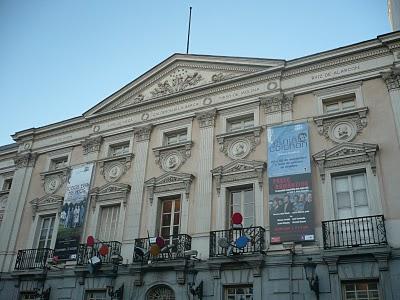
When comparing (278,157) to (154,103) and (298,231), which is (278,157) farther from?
(154,103)

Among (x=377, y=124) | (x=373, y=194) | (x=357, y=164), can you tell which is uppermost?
(x=377, y=124)

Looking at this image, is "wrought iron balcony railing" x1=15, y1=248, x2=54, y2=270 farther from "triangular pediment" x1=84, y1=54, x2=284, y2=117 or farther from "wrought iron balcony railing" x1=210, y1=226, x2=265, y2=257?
"wrought iron balcony railing" x1=210, y1=226, x2=265, y2=257

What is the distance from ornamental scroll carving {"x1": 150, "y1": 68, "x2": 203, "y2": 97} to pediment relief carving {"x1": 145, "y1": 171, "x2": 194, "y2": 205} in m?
3.93

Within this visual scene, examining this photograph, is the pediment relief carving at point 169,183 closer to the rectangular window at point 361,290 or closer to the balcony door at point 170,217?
the balcony door at point 170,217

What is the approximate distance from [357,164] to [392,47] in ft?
14.0

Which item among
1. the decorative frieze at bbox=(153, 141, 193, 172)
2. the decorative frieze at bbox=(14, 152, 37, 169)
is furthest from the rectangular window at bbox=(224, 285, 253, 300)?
the decorative frieze at bbox=(14, 152, 37, 169)

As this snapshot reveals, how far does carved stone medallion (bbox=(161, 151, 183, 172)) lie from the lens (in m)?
16.5

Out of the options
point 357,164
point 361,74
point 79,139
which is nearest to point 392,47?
point 361,74

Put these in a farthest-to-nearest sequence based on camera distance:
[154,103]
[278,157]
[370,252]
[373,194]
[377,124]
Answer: [154,103], [278,157], [377,124], [373,194], [370,252]

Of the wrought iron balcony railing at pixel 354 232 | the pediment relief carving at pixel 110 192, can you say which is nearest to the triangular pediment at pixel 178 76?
the pediment relief carving at pixel 110 192

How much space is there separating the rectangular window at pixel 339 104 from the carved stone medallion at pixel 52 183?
1170 cm

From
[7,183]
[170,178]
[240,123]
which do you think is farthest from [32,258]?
[240,123]

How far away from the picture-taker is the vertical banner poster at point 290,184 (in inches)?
518

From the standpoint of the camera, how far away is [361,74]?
14.6 metres
